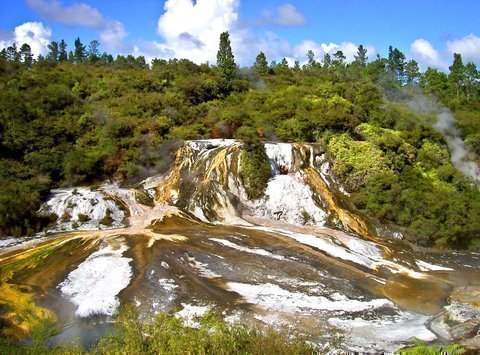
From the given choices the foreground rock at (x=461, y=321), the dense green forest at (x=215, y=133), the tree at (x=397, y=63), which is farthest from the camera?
the tree at (x=397, y=63)

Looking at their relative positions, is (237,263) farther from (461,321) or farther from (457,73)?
(457,73)

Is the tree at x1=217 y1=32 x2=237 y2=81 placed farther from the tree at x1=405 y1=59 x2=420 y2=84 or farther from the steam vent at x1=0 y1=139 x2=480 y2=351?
the tree at x1=405 y1=59 x2=420 y2=84

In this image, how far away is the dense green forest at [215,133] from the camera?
23.9m

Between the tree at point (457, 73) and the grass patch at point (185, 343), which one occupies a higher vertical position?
the tree at point (457, 73)

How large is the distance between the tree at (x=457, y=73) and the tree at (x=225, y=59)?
32.2m

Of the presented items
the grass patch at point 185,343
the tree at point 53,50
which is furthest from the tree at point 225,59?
the tree at point 53,50

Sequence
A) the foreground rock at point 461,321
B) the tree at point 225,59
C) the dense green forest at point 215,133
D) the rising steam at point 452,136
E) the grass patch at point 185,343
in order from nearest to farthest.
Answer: the grass patch at point 185,343, the foreground rock at point 461,321, the dense green forest at point 215,133, the rising steam at point 452,136, the tree at point 225,59

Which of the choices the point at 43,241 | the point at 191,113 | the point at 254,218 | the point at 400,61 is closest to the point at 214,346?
the point at 43,241

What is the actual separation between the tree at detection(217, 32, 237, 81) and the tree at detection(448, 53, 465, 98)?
32.2m

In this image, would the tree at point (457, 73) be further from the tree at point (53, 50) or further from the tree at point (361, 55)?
the tree at point (53, 50)

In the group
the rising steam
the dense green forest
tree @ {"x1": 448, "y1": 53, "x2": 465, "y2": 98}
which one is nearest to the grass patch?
the dense green forest

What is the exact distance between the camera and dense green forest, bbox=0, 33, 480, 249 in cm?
2391

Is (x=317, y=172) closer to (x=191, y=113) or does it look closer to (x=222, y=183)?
(x=222, y=183)

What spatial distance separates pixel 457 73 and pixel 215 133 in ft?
143
